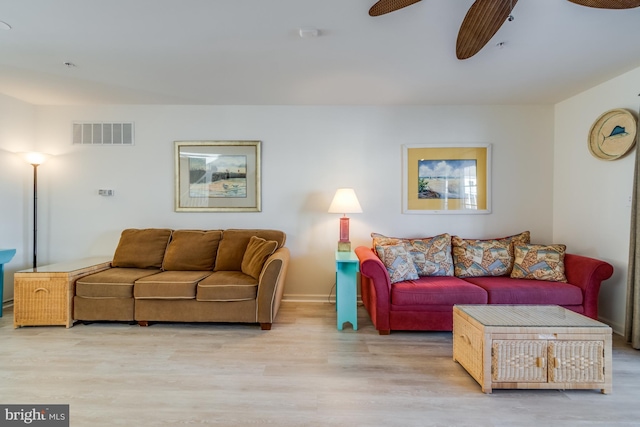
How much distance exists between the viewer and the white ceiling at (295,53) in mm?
1973

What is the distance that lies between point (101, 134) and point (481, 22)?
4.18 meters

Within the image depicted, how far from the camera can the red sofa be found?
2.76 m

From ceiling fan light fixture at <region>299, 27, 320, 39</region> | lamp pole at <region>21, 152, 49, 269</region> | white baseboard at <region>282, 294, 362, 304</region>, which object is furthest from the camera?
white baseboard at <region>282, 294, 362, 304</region>

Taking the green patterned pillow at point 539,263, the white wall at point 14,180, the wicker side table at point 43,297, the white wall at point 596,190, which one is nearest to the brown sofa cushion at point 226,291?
the wicker side table at point 43,297

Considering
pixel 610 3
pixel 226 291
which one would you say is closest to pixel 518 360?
pixel 610 3

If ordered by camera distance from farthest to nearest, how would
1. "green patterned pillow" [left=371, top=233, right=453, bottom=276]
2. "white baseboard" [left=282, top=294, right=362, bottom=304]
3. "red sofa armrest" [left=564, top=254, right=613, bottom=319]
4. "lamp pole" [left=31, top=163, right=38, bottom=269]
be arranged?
"white baseboard" [left=282, top=294, right=362, bottom=304]
"lamp pole" [left=31, top=163, right=38, bottom=269]
"green patterned pillow" [left=371, top=233, right=453, bottom=276]
"red sofa armrest" [left=564, top=254, right=613, bottom=319]

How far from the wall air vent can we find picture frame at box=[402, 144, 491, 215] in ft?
11.4

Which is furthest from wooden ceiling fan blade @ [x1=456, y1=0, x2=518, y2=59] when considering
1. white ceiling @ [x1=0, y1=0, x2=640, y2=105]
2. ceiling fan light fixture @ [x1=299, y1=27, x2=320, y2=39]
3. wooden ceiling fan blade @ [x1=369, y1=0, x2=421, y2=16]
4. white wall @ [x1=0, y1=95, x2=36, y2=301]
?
white wall @ [x1=0, y1=95, x2=36, y2=301]

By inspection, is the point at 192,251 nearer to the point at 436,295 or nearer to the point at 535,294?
the point at 436,295

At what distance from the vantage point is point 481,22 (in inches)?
66.5

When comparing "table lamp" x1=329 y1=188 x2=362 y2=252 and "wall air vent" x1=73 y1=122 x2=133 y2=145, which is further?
"wall air vent" x1=73 y1=122 x2=133 y2=145

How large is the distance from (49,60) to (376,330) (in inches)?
Result: 149

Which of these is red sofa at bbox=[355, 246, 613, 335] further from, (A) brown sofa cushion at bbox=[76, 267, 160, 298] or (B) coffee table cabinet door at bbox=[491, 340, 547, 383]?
(A) brown sofa cushion at bbox=[76, 267, 160, 298]

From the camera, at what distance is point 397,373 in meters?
2.18
